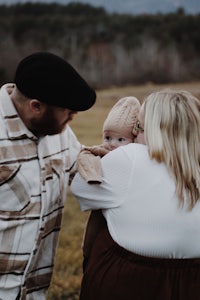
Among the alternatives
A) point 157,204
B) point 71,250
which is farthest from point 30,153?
point 71,250

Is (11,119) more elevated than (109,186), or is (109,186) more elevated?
(11,119)

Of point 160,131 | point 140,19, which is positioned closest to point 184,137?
point 160,131

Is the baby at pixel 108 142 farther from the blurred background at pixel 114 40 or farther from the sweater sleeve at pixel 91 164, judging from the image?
the blurred background at pixel 114 40

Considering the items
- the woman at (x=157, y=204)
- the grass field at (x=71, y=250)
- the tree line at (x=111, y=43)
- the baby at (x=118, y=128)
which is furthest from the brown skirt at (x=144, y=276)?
the tree line at (x=111, y=43)

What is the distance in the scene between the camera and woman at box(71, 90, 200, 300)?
8.18 ft

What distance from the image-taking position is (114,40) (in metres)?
19.7

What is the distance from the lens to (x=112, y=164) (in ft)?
8.36

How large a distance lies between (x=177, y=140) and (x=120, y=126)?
49 cm

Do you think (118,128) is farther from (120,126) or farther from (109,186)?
(109,186)

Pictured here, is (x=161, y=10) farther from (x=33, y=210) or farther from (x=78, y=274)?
(x=33, y=210)

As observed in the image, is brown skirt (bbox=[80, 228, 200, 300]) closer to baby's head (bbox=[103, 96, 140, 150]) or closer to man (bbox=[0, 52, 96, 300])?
man (bbox=[0, 52, 96, 300])

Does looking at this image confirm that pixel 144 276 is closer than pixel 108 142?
Yes

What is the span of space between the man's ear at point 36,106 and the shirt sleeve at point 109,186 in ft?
1.05

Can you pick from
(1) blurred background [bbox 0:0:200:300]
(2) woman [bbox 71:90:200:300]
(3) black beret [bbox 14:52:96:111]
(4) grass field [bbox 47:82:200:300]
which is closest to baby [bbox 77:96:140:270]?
→ (2) woman [bbox 71:90:200:300]
